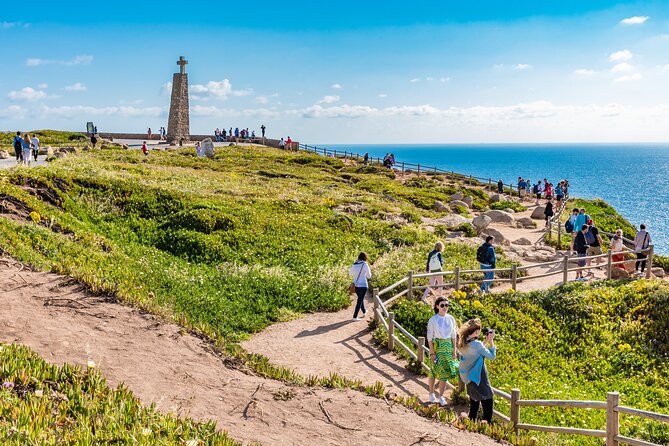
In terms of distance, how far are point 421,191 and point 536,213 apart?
907 cm

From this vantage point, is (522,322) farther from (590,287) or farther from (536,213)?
(536,213)

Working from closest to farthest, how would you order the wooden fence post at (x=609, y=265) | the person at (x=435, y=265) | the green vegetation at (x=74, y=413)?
the green vegetation at (x=74, y=413)
the person at (x=435, y=265)
the wooden fence post at (x=609, y=265)

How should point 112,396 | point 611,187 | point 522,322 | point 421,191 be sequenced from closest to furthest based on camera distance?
point 112,396 < point 522,322 < point 421,191 < point 611,187

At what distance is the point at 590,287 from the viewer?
1998 cm

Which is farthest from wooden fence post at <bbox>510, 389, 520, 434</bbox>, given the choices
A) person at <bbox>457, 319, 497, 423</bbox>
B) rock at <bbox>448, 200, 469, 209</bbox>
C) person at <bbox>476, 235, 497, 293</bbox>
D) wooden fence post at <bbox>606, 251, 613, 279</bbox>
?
rock at <bbox>448, 200, 469, 209</bbox>

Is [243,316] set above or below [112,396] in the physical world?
below

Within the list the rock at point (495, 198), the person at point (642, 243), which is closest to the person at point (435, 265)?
the person at point (642, 243)

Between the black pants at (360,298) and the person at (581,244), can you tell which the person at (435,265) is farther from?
the person at (581,244)

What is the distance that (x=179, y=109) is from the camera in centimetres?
7012

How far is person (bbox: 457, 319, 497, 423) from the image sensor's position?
33.6 feet

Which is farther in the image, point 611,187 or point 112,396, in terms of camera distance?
point 611,187

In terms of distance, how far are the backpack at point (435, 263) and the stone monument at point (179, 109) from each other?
55460mm

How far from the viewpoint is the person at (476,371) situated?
33.6 ft

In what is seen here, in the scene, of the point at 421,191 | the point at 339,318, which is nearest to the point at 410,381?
the point at 339,318
